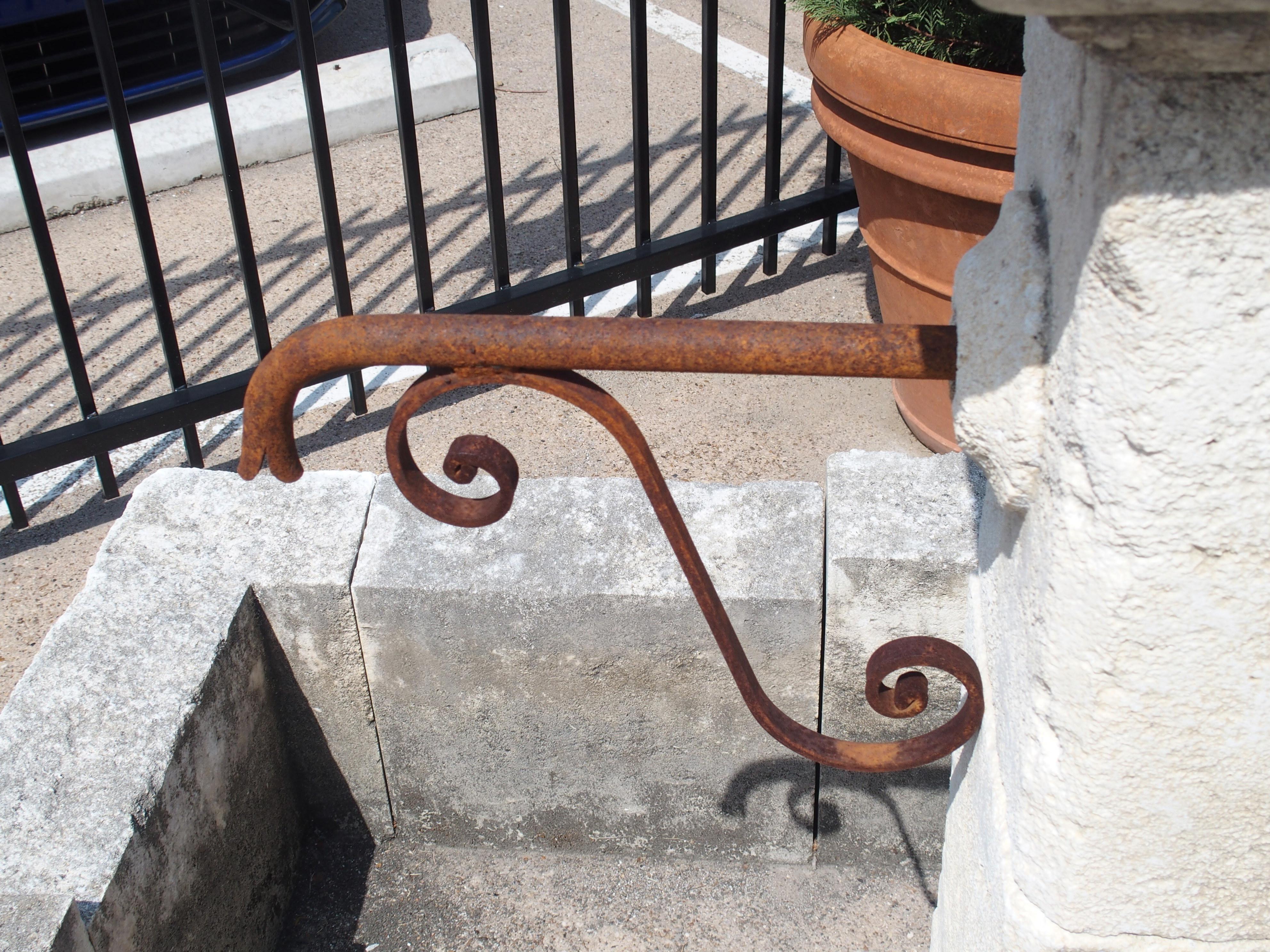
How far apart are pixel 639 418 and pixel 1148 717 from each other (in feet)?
7.50

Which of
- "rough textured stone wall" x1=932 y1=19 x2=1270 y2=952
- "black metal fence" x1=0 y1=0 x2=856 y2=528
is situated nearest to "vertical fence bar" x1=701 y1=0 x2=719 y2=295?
"black metal fence" x1=0 y1=0 x2=856 y2=528

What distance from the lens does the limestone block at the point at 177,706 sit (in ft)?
5.28

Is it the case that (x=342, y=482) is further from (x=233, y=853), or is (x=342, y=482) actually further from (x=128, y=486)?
(x=128, y=486)

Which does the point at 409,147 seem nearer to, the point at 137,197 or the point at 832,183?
the point at 137,197

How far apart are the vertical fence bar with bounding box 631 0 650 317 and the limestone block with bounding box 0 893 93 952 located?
2.04 m

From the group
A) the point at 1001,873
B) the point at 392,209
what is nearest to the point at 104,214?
the point at 392,209

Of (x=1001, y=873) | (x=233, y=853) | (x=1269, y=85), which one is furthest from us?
(x=233, y=853)

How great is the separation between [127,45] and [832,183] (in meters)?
3.15

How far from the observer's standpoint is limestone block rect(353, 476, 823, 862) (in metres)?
1.90

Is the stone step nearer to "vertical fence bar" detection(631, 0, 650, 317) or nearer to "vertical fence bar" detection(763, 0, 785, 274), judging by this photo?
"vertical fence bar" detection(631, 0, 650, 317)

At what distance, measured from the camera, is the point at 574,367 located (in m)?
0.99

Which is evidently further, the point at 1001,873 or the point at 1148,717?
the point at 1001,873

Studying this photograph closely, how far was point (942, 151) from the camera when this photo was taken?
8.10 ft

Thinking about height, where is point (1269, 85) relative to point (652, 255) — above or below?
above
